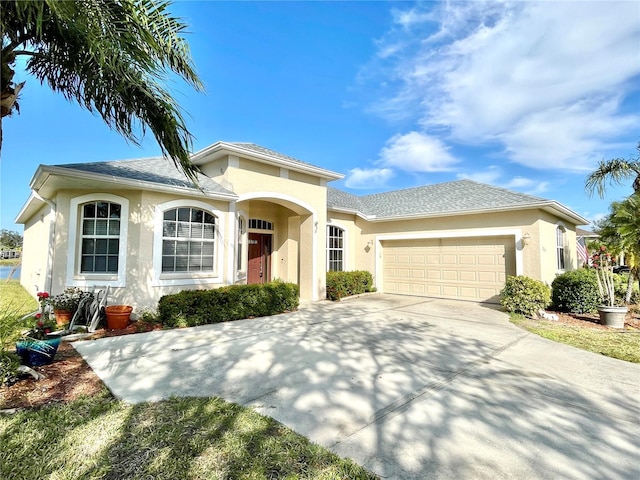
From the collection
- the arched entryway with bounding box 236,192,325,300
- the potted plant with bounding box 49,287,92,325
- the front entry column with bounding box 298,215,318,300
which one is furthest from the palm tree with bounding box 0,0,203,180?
the front entry column with bounding box 298,215,318,300

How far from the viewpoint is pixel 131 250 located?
333 inches

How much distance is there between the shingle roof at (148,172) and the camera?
821cm

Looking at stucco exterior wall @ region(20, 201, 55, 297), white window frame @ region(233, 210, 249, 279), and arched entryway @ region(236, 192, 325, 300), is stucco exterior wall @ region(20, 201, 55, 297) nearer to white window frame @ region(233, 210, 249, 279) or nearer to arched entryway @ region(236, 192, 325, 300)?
white window frame @ region(233, 210, 249, 279)

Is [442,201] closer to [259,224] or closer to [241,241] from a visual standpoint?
[259,224]

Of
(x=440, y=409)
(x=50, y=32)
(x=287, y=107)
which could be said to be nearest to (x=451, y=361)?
(x=440, y=409)

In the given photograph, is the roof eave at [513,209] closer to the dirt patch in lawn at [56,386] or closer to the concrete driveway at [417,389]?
the concrete driveway at [417,389]

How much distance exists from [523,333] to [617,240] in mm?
6473

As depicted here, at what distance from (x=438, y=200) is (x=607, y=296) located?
271 inches

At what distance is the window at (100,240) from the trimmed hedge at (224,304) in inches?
80.9

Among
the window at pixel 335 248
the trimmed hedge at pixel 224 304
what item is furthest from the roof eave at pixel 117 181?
the window at pixel 335 248

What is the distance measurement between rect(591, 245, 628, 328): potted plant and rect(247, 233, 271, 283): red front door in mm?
11466

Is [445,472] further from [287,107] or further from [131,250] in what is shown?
[287,107]

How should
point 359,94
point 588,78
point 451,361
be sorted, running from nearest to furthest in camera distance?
1. point 451,361
2. point 588,78
3. point 359,94

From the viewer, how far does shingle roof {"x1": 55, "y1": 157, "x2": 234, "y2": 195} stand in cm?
821
